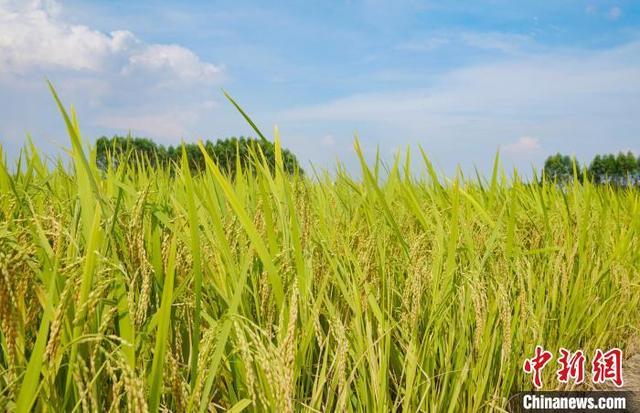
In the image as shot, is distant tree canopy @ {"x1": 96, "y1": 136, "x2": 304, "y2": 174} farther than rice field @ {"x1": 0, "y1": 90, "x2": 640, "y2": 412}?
Yes

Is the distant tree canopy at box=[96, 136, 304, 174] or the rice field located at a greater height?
the distant tree canopy at box=[96, 136, 304, 174]

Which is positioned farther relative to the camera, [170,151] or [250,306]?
[170,151]

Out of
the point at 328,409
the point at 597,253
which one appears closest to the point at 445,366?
the point at 328,409

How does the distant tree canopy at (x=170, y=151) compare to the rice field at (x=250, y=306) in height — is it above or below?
above

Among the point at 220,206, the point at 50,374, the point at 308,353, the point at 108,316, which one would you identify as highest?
the point at 220,206

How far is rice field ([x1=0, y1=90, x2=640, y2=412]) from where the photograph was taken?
107cm

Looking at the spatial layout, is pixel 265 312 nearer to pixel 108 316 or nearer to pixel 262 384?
pixel 262 384

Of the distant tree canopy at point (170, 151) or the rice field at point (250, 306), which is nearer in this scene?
the rice field at point (250, 306)

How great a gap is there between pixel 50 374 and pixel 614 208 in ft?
14.9

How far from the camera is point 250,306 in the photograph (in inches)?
66.0

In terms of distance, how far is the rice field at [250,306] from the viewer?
107 centimetres

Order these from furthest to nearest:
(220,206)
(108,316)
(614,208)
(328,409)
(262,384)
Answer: (614,208) → (220,206) → (328,409) → (262,384) → (108,316)

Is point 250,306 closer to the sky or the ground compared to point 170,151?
closer to the ground

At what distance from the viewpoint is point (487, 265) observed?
2.38 m
